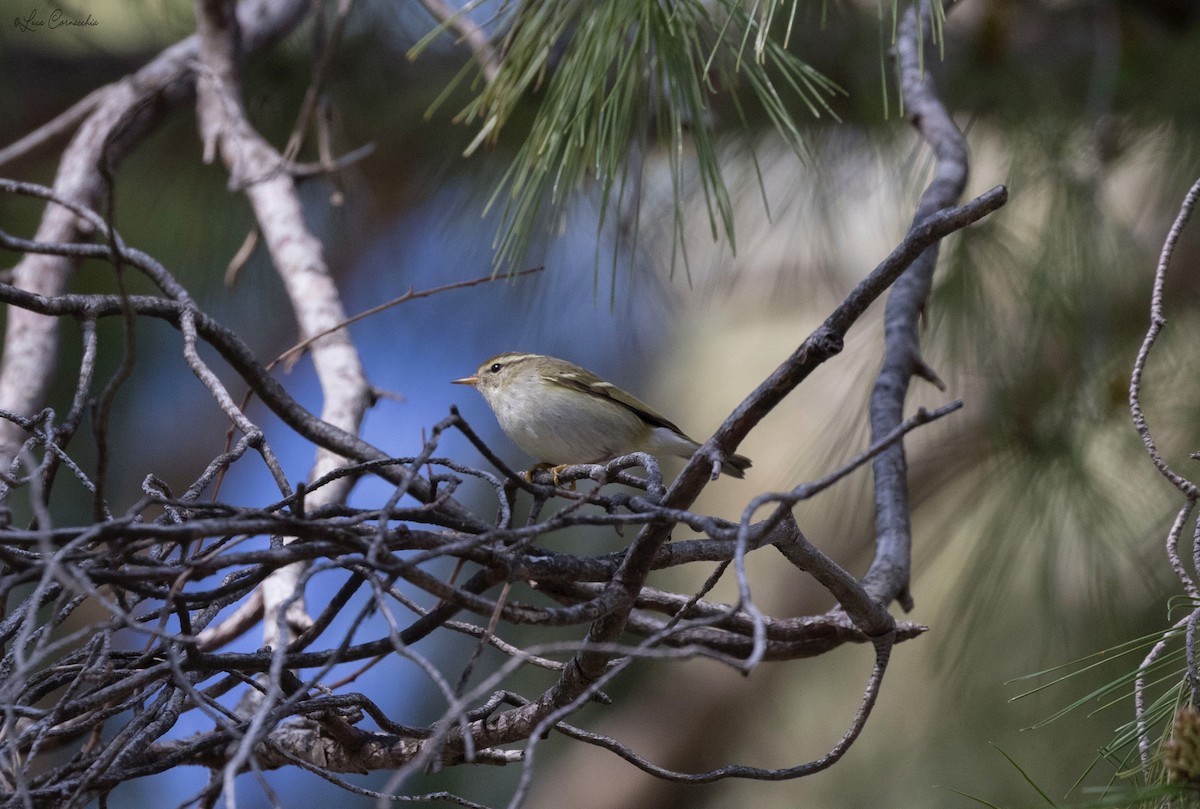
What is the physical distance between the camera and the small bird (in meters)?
2.41

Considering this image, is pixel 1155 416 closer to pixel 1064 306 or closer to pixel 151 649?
pixel 1064 306

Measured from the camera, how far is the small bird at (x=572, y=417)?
2.41 m

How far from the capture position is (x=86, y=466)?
3346 mm

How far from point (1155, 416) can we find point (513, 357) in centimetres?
149

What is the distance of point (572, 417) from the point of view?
7.96 ft

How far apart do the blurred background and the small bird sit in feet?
1.01

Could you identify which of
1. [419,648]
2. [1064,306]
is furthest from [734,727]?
[1064,306]
